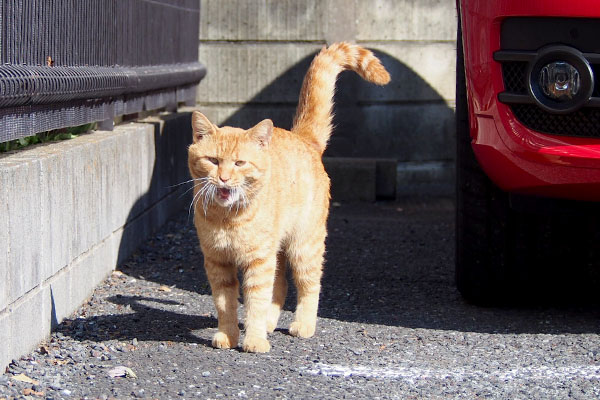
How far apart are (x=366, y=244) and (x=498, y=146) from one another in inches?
94.4

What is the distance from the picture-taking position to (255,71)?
7664 mm

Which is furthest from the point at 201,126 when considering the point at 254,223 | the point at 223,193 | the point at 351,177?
the point at 351,177

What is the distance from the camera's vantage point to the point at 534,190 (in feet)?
11.9

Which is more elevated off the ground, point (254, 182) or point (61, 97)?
point (61, 97)

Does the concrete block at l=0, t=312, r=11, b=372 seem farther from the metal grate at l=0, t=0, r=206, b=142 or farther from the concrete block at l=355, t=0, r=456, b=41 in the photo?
the concrete block at l=355, t=0, r=456, b=41

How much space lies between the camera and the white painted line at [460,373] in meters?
3.29

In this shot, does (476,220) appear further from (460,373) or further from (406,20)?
(406,20)

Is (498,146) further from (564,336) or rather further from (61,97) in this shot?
(61,97)

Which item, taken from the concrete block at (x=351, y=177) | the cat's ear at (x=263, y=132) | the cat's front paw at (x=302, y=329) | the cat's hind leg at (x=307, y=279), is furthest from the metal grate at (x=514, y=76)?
the concrete block at (x=351, y=177)

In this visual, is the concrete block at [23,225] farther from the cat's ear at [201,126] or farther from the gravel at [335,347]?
the cat's ear at [201,126]

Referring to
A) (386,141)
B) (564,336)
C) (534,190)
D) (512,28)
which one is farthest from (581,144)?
(386,141)

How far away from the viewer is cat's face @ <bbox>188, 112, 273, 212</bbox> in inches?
145

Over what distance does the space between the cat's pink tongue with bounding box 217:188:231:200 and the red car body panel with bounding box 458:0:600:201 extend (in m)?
1.04

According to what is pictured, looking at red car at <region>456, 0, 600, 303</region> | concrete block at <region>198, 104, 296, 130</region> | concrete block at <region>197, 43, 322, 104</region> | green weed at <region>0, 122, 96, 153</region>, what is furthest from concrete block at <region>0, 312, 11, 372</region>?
concrete block at <region>197, 43, 322, 104</region>
